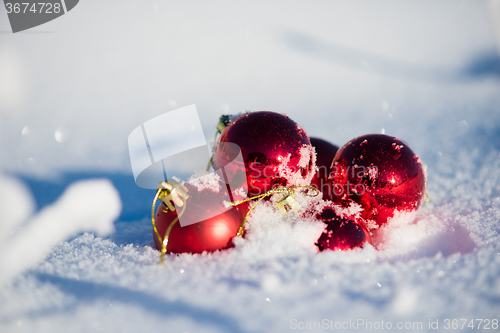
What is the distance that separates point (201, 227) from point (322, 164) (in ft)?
1.33

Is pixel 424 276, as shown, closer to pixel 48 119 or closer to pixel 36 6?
pixel 48 119

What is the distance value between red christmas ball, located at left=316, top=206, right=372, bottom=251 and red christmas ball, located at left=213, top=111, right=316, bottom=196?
0.39 ft

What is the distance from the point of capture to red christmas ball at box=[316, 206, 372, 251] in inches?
23.9

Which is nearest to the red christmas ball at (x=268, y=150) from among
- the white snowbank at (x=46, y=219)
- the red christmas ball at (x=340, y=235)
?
the red christmas ball at (x=340, y=235)

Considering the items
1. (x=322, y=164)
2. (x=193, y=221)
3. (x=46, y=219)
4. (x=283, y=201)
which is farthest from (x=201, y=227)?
(x=46, y=219)

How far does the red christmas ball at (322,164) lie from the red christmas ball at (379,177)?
0.08 metres

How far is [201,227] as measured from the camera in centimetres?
60

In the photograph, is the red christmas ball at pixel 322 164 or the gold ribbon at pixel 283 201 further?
the red christmas ball at pixel 322 164

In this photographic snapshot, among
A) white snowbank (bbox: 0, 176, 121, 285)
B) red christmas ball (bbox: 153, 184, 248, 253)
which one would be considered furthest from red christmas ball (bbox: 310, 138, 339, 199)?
white snowbank (bbox: 0, 176, 121, 285)

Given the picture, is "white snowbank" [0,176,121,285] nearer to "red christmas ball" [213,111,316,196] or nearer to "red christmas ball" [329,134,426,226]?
"red christmas ball" [213,111,316,196]

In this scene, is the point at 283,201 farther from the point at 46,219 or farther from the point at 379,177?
the point at 46,219

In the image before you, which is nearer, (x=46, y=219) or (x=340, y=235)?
(x=340, y=235)

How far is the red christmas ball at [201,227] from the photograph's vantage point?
601 mm

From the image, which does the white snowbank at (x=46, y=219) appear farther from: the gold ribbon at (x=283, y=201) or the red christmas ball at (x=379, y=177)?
the red christmas ball at (x=379, y=177)
